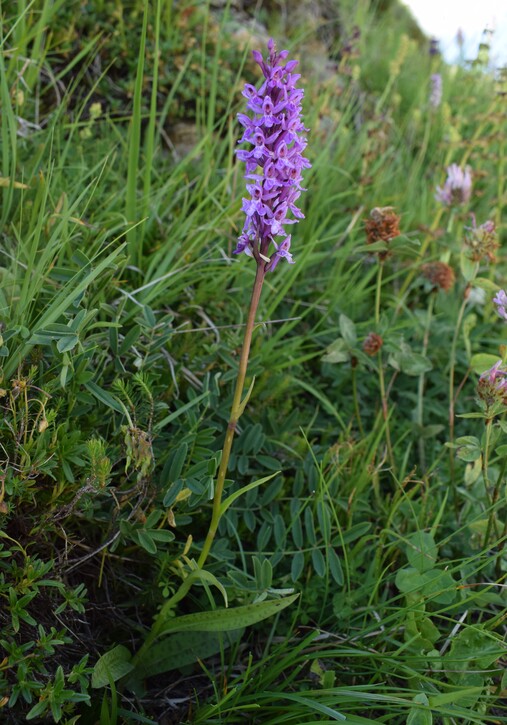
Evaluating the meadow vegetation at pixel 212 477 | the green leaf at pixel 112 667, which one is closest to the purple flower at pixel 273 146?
the meadow vegetation at pixel 212 477

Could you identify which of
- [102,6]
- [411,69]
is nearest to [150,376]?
[102,6]

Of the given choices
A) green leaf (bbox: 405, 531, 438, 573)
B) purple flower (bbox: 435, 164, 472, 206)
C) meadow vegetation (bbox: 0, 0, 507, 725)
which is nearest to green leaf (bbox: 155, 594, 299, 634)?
meadow vegetation (bbox: 0, 0, 507, 725)

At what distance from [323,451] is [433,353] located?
2.78 feet

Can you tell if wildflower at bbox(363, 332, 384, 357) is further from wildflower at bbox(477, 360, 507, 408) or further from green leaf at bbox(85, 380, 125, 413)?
green leaf at bbox(85, 380, 125, 413)

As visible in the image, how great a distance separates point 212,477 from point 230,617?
1.02 ft

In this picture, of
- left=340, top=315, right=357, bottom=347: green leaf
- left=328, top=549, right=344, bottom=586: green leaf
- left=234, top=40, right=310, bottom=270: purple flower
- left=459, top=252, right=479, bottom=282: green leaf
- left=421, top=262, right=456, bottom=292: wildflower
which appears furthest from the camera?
left=421, top=262, right=456, bottom=292: wildflower

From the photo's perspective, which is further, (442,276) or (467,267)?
(442,276)

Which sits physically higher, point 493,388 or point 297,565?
point 493,388

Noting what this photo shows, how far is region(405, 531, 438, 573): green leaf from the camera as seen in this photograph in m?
Answer: 1.65

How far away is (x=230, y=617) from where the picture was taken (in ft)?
4.64

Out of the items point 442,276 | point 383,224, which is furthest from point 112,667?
point 442,276

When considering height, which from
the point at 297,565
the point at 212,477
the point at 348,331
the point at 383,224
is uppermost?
the point at 383,224

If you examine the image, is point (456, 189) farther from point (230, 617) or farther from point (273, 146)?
point (230, 617)

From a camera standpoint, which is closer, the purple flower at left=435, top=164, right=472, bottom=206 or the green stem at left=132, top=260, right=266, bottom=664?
the green stem at left=132, top=260, right=266, bottom=664
